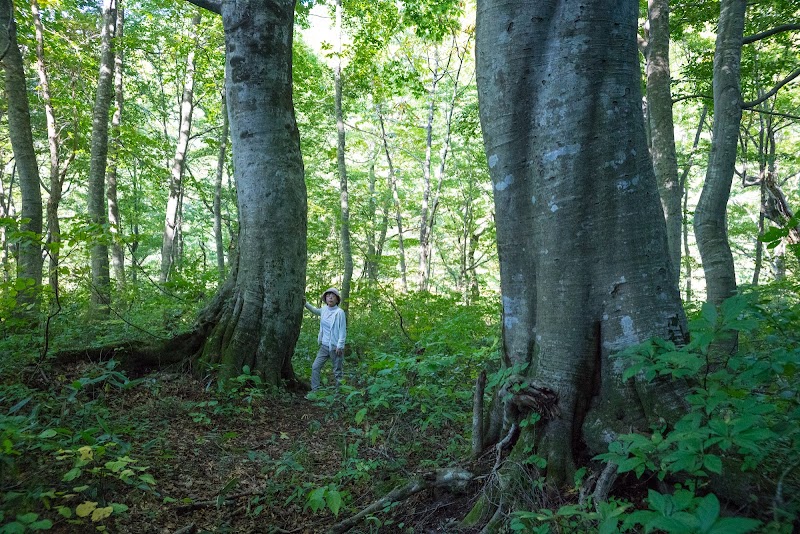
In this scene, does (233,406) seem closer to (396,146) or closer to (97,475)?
(97,475)

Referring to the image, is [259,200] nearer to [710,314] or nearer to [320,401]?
[320,401]

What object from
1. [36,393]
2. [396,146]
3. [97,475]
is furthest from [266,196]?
[396,146]

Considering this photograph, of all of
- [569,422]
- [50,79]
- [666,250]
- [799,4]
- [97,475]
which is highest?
[50,79]

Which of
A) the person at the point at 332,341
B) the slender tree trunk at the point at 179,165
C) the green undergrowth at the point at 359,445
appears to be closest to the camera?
the green undergrowth at the point at 359,445

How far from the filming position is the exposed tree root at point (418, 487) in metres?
3.04

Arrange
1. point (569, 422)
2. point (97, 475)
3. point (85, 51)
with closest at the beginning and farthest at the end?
1. point (569, 422)
2. point (97, 475)
3. point (85, 51)

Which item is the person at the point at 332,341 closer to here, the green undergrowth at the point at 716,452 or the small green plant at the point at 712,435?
the green undergrowth at the point at 716,452

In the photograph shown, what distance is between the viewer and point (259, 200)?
6.14 m

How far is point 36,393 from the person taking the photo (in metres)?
4.15

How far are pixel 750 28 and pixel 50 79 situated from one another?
1886cm

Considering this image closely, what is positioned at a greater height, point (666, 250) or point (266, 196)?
point (266, 196)

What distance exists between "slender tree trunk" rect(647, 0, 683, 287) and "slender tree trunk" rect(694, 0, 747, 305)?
779mm

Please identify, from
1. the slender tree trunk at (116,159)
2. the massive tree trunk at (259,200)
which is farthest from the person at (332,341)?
the slender tree trunk at (116,159)

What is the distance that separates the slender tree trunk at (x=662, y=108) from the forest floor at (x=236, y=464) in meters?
6.24
